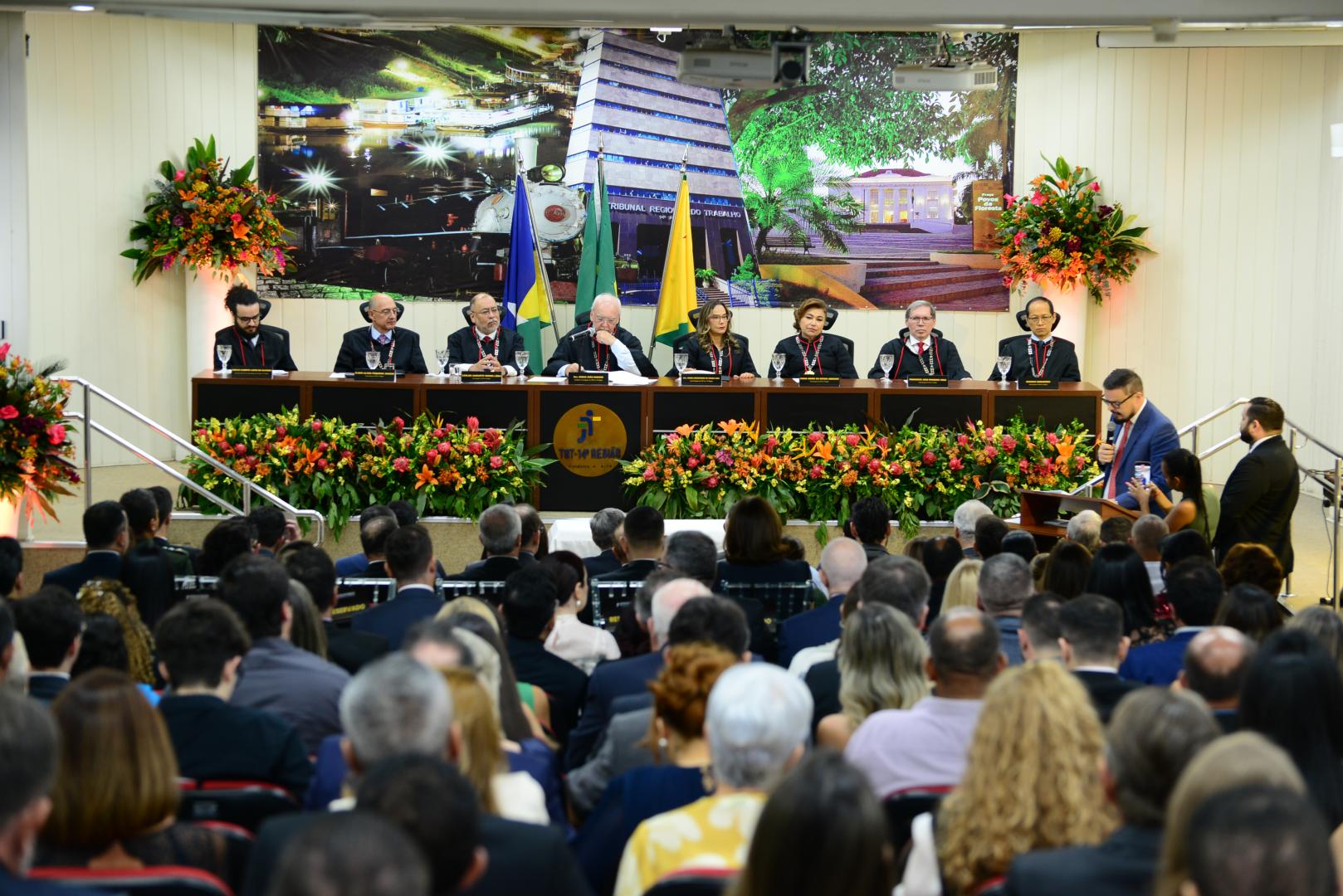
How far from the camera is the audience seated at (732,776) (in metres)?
2.47

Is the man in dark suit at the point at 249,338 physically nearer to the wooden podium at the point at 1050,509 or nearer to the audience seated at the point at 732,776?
the wooden podium at the point at 1050,509

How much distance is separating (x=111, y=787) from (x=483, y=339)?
7.86m

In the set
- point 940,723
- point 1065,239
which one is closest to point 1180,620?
point 940,723

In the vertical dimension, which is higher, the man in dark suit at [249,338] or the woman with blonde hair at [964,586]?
the man in dark suit at [249,338]

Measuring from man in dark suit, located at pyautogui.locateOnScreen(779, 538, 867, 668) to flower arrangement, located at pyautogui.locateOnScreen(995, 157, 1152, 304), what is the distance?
7408 millimetres

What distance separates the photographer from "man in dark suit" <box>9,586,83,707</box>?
3.54 meters

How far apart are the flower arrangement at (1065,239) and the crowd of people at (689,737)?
713 centimetres

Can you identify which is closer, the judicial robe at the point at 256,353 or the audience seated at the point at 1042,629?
the audience seated at the point at 1042,629

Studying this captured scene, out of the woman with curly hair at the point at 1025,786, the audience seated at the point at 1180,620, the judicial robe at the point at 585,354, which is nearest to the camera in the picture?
the woman with curly hair at the point at 1025,786

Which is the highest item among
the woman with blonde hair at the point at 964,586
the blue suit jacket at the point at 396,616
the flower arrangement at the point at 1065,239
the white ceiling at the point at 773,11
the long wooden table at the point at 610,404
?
the white ceiling at the point at 773,11

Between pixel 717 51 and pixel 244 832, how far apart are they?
6364 millimetres

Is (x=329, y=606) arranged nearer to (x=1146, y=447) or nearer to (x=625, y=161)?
(x=1146, y=447)

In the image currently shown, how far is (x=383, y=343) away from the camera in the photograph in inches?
387

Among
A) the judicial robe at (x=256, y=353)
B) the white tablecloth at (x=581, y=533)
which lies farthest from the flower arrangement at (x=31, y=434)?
the judicial robe at (x=256, y=353)
